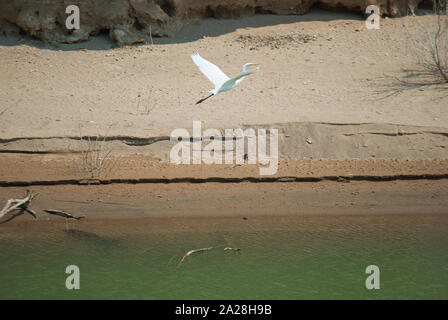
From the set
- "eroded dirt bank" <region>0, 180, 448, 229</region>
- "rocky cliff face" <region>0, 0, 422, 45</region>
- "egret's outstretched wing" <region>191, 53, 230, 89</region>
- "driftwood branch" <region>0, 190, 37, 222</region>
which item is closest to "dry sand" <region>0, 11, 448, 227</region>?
"eroded dirt bank" <region>0, 180, 448, 229</region>

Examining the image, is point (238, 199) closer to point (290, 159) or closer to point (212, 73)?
point (290, 159)

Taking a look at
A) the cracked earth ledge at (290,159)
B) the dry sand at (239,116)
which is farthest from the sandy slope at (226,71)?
the cracked earth ledge at (290,159)

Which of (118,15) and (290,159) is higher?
(118,15)

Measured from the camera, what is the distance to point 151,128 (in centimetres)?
714

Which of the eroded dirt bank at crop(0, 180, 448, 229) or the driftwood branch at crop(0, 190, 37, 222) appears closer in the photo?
the driftwood branch at crop(0, 190, 37, 222)

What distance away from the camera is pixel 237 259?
470 cm

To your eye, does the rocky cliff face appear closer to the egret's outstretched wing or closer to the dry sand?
the dry sand

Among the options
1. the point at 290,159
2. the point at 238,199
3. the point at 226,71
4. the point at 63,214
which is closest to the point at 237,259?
the point at 238,199

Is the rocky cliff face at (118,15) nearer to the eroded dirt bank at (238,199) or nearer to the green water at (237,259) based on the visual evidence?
the eroded dirt bank at (238,199)

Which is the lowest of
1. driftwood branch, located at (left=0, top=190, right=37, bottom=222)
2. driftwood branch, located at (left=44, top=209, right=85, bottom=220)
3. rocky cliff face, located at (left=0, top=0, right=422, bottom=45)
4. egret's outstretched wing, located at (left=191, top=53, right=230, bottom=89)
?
driftwood branch, located at (left=44, top=209, right=85, bottom=220)

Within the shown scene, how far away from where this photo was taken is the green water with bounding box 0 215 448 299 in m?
4.32

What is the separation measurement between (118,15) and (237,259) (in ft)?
21.9

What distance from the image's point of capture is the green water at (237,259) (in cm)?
432

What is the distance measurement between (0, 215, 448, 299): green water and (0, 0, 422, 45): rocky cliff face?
551 cm
